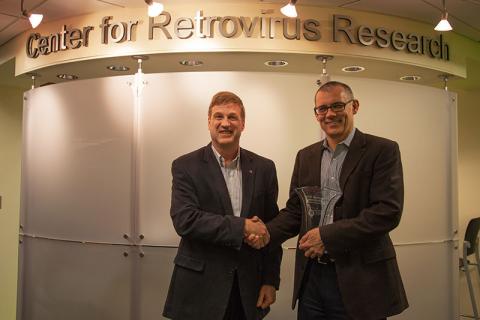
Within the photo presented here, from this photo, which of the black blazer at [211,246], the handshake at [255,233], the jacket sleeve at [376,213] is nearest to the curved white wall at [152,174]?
the black blazer at [211,246]

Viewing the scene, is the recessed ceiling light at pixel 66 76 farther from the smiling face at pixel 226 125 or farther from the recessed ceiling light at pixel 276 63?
the smiling face at pixel 226 125

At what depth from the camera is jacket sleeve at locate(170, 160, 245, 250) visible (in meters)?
2.03

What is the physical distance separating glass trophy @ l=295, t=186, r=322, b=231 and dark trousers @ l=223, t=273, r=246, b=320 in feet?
1.39

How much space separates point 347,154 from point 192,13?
7.10 feet

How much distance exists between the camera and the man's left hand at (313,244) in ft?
6.55

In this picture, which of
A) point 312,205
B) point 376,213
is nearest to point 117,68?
point 312,205

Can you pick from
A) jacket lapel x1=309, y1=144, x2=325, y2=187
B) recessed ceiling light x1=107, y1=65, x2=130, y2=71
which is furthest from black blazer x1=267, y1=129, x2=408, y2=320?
recessed ceiling light x1=107, y1=65, x2=130, y2=71

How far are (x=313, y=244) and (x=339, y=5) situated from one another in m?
2.43

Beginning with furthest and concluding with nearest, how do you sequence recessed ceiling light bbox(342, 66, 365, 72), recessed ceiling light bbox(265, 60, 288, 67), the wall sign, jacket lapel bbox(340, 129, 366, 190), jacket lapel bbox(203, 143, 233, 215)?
recessed ceiling light bbox(342, 66, 365, 72), recessed ceiling light bbox(265, 60, 288, 67), the wall sign, jacket lapel bbox(203, 143, 233, 215), jacket lapel bbox(340, 129, 366, 190)

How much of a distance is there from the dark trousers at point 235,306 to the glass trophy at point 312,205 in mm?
422

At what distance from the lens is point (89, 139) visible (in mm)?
3383

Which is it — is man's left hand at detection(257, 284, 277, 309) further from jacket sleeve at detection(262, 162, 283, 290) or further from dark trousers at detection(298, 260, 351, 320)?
dark trousers at detection(298, 260, 351, 320)

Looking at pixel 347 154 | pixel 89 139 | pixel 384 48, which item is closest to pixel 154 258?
pixel 89 139

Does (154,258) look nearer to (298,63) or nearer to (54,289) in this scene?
(54,289)
